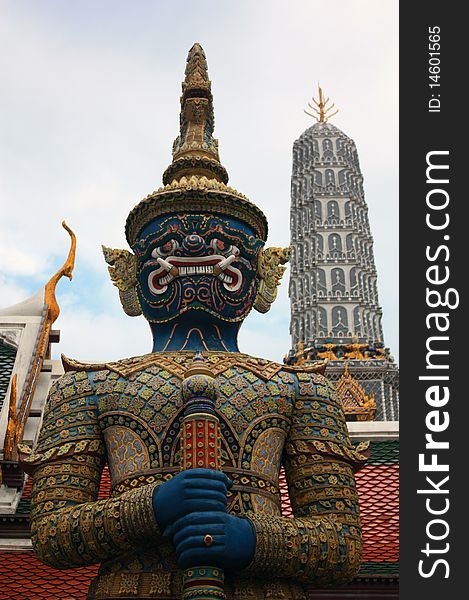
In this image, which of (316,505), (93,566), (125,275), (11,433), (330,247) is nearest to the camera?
(316,505)

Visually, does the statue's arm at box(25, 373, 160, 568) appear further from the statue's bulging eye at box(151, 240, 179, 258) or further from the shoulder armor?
the statue's bulging eye at box(151, 240, 179, 258)

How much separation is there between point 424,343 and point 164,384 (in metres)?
1.40

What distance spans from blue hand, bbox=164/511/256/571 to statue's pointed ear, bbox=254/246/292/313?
1728 mm

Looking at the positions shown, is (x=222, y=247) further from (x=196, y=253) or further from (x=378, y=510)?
(x=378, y=510)

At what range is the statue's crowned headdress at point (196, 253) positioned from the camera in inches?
178

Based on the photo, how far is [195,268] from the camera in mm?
4520

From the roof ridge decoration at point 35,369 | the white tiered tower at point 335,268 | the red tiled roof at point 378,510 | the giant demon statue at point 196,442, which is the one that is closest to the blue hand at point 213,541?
the giant demon statue at point 196,442

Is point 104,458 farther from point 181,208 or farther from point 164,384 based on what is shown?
point 181,208

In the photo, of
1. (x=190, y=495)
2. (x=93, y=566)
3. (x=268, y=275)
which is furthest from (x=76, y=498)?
(x=93, y=566)

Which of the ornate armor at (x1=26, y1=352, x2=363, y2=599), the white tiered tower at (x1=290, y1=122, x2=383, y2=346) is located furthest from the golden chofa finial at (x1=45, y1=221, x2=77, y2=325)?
the white tiered tower at (x1=290, y1=122, x2=383, y2=346)

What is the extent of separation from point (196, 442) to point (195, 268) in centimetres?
126

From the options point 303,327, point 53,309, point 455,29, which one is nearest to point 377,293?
point 303,327

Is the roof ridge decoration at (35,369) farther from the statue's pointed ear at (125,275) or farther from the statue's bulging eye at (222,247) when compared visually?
the statue's bulging eye at (222,247)

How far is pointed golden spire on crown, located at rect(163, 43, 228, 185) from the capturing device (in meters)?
5.11
